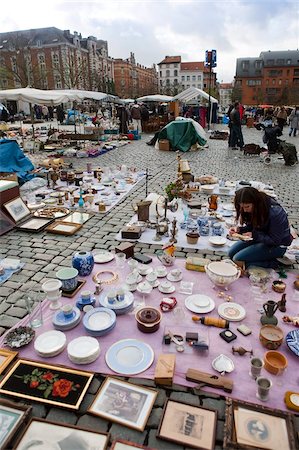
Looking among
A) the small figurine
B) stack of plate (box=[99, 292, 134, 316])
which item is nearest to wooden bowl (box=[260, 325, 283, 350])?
the small figurine

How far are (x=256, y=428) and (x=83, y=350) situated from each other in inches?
67.7

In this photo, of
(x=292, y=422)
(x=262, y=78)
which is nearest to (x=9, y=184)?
(x=292, y=422)

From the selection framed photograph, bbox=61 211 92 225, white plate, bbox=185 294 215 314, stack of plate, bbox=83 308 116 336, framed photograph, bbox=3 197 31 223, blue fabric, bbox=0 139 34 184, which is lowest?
white plate, bbox=185 294 215 314

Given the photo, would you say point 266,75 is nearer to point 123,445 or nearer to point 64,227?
point 64,227

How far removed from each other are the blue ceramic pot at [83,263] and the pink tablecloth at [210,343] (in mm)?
203

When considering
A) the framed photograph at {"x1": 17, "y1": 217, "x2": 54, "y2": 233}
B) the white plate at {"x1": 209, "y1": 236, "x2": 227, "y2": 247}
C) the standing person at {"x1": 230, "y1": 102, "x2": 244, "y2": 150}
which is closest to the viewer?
the white plate at {"x1": 209, "y1": 236, "x2": 227, "y2": 247}

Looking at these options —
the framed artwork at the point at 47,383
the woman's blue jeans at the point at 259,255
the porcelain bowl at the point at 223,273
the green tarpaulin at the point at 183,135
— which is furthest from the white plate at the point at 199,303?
the green tarpaulin at the point at 183,135

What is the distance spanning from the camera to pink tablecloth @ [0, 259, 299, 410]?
2.86 metres

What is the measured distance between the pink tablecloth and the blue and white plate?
69mm

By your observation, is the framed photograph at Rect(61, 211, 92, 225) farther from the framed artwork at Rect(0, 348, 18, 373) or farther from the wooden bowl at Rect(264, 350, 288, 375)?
the wooden bowl at Rect(264, 350, 288, 375)

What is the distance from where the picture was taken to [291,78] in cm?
7862

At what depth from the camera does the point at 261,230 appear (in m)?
4.52

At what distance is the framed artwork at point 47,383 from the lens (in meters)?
2.69

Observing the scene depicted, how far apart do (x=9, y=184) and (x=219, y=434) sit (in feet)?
19.5
